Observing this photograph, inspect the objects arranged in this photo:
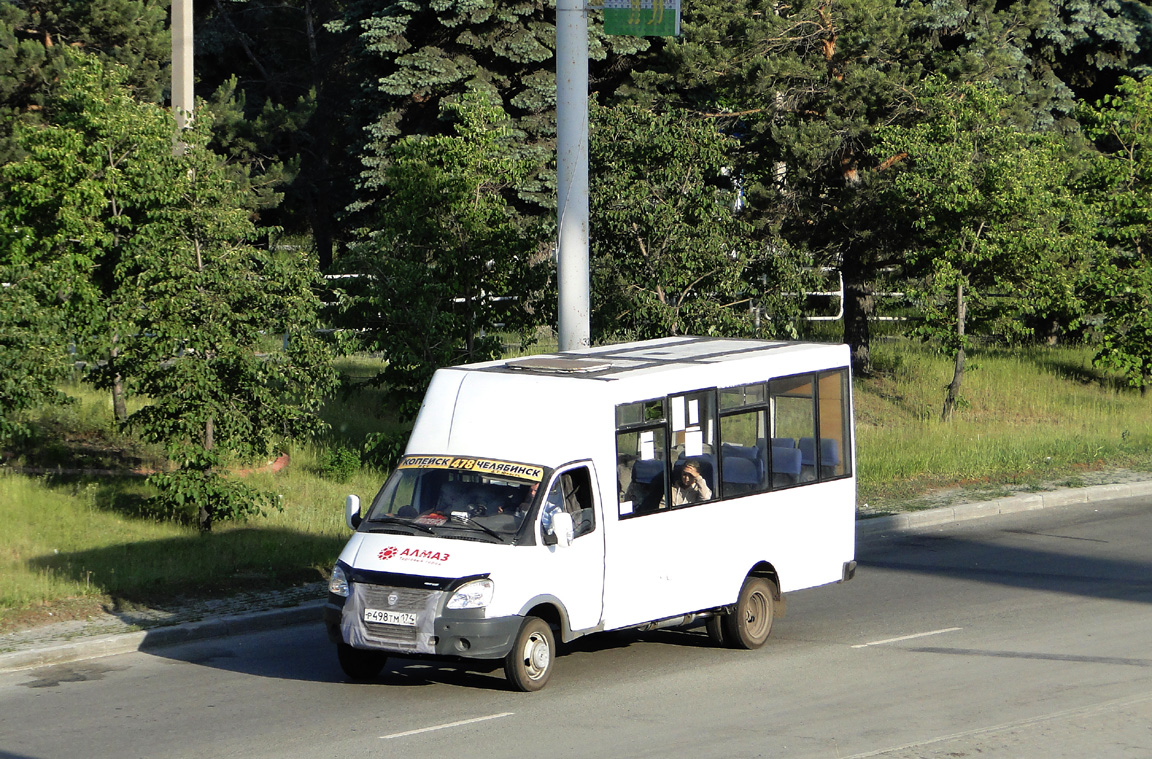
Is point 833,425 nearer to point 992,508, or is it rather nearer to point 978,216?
point 992,508

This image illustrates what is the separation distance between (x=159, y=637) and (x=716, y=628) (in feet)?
16.3

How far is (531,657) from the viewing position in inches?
388

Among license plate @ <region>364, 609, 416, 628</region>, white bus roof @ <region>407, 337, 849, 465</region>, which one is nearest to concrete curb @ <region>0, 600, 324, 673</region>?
white bus roof @ <region>407, 337, 849, 465</region>

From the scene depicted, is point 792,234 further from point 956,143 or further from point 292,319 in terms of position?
point 292,319

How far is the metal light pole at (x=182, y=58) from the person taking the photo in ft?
A: 58.7

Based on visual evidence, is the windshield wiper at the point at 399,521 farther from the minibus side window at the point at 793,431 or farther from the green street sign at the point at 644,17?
the green street sign at the point at 644,17

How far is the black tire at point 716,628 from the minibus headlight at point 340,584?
340cm

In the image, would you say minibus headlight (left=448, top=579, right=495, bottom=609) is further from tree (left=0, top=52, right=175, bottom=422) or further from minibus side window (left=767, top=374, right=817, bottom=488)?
tree (left=0, top=52, right=175, bottom=422)

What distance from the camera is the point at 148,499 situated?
1570 centimetres

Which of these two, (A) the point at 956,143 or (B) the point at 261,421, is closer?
(B) the point at 261,421

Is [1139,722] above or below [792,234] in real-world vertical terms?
below

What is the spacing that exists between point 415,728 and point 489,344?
373 inches

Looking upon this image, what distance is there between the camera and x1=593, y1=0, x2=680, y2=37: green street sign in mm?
14344

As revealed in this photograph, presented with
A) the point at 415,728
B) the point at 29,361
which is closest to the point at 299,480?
the point at 29,361
